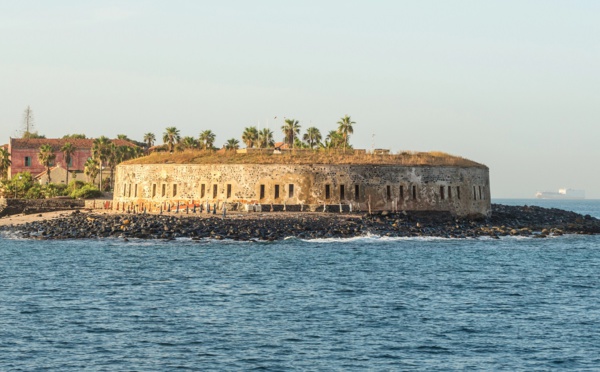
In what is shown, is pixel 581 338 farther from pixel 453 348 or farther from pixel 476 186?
pixel 476 186

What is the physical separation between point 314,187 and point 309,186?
1.26 feet

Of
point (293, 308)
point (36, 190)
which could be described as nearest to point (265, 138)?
point (36, 190)

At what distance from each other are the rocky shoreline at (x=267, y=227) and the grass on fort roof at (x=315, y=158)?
196 inches

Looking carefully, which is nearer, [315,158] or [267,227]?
[267,227]

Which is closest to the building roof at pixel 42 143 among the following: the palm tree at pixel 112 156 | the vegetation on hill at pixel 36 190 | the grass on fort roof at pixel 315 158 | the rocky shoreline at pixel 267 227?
the palm tree at pixel 112 156

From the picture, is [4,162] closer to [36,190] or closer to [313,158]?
[36,190]

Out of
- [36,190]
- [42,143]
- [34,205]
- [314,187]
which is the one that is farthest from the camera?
[42,143]

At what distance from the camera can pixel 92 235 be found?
191 ft

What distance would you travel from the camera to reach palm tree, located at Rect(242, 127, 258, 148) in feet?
306

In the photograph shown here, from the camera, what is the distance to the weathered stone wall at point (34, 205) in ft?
250

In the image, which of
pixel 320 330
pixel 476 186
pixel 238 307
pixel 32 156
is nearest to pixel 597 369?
pixel 320 330

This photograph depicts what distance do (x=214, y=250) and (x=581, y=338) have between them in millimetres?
27203

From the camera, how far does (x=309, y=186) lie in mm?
67688

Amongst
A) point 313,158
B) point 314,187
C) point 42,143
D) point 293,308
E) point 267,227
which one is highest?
point 42,143
